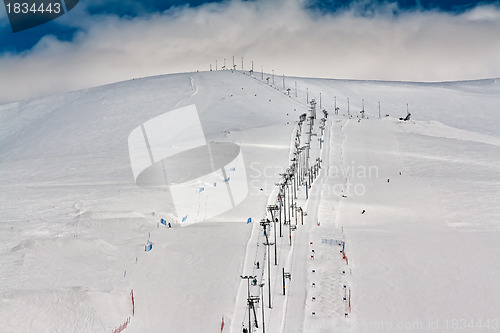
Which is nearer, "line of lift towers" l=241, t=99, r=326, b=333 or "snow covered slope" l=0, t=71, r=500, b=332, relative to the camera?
"snow covered slope" l=0, t=71, r=500, b=332

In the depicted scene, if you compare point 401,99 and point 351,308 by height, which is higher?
point 351,308

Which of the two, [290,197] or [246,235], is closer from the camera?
[246,235]

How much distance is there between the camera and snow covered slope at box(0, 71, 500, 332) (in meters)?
27.2

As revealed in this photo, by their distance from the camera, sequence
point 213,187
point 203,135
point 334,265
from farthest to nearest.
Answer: point 203,135 < point 213,187 < point 334,265

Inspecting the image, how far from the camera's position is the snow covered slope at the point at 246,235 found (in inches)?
1073

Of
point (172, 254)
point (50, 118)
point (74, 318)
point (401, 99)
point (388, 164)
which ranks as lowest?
point (401, 99)

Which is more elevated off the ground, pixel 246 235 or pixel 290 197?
pixel 246 235

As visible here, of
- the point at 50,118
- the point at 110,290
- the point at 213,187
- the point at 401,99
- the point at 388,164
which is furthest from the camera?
the point at 401,99

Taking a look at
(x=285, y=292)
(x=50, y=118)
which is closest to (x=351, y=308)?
(x=285, y=292)

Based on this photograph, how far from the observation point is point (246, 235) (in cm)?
3916

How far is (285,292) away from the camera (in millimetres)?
29750

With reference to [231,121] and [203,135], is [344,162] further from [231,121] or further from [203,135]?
[231,121]

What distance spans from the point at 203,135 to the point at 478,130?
→ 7148 centimetres

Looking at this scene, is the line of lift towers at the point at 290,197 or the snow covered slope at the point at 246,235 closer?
the snow covered slope at the point at 246,235
